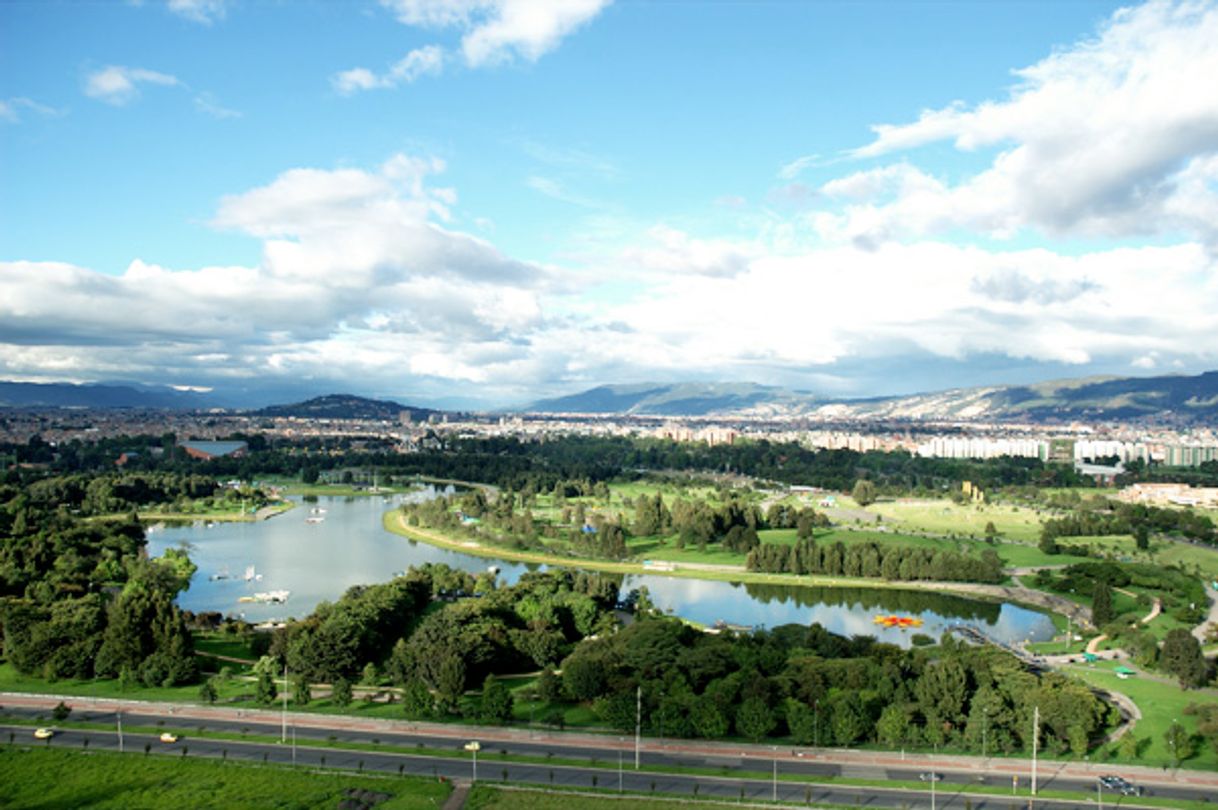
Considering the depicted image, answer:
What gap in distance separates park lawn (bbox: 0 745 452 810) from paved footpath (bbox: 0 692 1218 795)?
1.97 m

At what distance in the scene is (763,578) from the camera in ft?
105

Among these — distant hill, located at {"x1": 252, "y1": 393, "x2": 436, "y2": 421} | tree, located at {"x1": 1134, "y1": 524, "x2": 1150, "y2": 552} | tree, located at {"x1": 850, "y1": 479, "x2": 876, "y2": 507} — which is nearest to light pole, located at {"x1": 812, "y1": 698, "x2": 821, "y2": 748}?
tree, located at {"x1": 1134, "y1": 524, "x2": 1150, "y2": 552}

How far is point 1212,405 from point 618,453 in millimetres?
122232

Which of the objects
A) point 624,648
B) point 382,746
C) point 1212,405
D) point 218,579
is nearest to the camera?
point 382,746

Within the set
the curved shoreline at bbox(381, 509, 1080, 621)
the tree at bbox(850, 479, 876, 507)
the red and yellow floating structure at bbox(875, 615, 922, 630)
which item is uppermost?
the tree at bbox(850, 479, 876, 507)

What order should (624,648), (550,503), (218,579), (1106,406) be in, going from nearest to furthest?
(624,648) → (218,579) → (550,503) → (1106,406)

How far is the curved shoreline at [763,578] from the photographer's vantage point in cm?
2906

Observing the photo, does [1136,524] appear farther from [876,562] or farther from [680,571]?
[680,571]

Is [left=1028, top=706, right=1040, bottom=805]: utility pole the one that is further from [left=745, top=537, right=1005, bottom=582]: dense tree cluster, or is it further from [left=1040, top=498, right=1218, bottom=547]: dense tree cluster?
[left=1040, top=498, right=1218, bottom=547]: dense tree cluster

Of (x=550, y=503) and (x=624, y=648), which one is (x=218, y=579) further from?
(x=550, y=503)

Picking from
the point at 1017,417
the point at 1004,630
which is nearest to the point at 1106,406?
the point at 1017,417

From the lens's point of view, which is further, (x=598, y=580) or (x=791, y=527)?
(x=791, y=527)

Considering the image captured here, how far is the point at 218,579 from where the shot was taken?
29906 millimetres

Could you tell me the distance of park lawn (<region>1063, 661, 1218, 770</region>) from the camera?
47.6 feet
